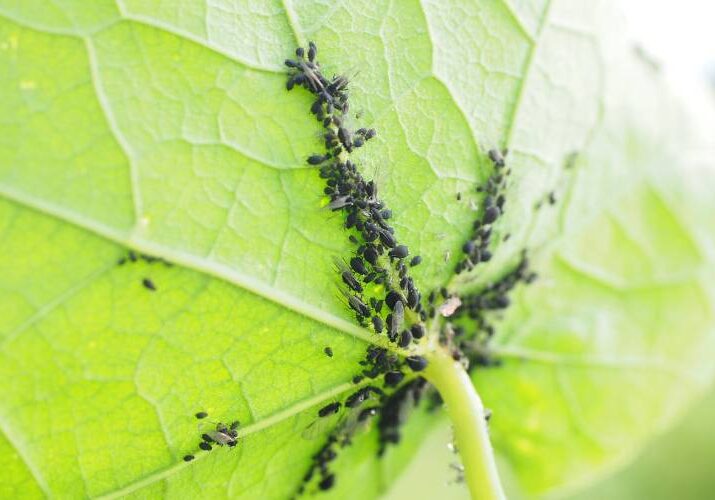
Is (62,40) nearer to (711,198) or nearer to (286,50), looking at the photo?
(286,50)

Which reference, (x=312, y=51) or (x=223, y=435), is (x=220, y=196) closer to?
(x=312, y=51)

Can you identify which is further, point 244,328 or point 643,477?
point 643,477

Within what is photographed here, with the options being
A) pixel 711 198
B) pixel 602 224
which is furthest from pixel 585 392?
pixel 711 198

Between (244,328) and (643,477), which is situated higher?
(244,328)

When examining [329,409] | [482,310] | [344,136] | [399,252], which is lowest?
[329,409]

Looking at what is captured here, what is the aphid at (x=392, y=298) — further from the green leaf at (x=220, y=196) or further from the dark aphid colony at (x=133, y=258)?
the dark aphid colony at (x=133, y=258)

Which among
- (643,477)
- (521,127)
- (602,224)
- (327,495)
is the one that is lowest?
(643,477)

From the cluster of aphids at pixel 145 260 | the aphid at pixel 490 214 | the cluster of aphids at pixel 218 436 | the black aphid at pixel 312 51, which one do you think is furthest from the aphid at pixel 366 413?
the black aphid at pixel 312 51

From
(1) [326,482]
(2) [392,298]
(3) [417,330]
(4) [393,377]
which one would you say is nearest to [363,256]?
(2) [392,298]

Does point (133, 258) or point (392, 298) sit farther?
point (392, 298)
